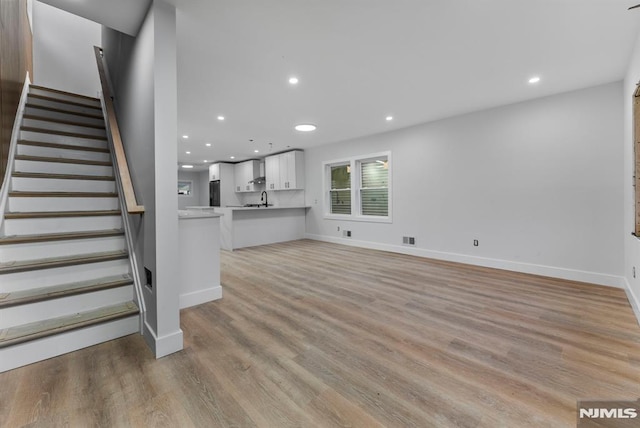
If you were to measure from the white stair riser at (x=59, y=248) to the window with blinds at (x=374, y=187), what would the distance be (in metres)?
4.78

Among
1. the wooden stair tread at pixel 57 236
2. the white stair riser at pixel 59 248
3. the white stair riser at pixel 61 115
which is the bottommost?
the white stair riser at pixel 59 248

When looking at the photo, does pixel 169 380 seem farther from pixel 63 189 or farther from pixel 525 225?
pixel 525 225

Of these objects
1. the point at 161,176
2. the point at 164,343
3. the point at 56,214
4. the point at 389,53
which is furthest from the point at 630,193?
the point at 56,214

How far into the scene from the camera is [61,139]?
10.6 ft

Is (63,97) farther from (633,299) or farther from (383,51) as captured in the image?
(633,299)

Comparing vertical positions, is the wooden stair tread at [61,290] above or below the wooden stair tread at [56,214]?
below

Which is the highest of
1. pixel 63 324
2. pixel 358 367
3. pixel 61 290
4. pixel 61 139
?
pixel 61 139

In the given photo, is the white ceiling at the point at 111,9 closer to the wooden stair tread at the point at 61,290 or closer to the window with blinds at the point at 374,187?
the wooden stair tread at the point at 61,290

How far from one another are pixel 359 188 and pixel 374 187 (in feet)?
1.29

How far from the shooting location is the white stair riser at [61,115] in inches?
133

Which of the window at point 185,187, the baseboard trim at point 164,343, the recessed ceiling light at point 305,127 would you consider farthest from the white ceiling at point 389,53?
the window at point 185,187

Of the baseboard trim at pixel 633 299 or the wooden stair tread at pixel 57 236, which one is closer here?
the wooden stair tread at pixel 57 236

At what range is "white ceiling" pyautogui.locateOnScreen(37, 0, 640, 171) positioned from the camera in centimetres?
206

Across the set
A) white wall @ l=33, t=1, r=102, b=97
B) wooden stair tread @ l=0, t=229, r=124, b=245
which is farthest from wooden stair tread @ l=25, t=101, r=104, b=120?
wooden stair tread @ l=0, t=229, r=124, b=245
